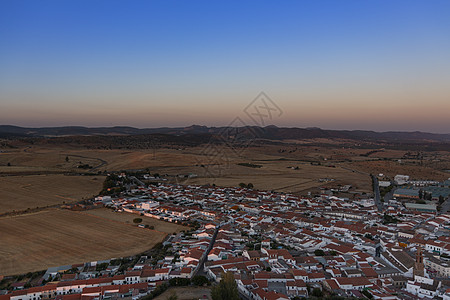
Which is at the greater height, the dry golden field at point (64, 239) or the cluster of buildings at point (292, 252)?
the cluster of buildings at point (292, 252)

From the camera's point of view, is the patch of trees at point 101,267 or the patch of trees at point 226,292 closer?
the patch of trees at point 226,292

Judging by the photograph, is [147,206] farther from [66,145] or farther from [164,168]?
[66,145]

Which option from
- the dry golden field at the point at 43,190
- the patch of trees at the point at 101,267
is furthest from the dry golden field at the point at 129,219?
the patch of trees at the point at 101,267

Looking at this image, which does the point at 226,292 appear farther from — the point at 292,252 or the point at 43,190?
the point at 43,190

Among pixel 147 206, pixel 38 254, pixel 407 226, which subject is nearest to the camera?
pixel 38 254

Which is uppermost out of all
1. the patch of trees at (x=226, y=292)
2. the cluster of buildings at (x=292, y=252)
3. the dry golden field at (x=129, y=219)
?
the patch of trees at (x=226, y=292)

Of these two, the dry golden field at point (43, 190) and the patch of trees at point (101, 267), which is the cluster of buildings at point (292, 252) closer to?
the patch of trees at point (101, 267)

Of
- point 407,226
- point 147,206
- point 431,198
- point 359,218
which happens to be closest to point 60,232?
point 147,206
